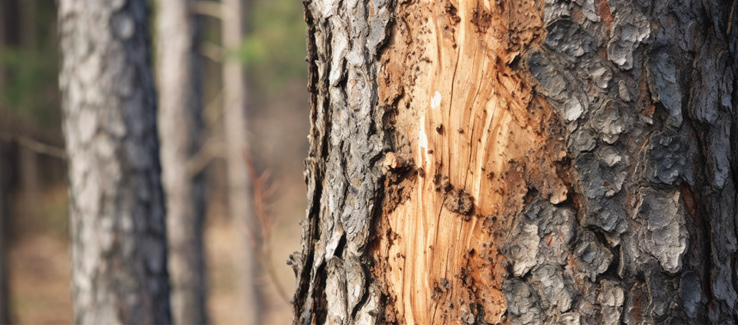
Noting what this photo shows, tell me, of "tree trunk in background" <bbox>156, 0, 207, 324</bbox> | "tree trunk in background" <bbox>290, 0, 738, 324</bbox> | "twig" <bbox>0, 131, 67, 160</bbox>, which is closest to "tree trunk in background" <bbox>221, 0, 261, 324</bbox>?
"tree trunk in background" <bbox>156, 0, 207, 324</bbox>

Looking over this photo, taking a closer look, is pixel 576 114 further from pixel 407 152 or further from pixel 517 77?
pixel 407 152

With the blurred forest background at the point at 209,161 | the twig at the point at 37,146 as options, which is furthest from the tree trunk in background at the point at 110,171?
the blurred forest background at the point at 209,161

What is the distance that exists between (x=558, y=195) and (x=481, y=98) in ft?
0.90

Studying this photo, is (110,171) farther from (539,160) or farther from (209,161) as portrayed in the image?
(209,161)

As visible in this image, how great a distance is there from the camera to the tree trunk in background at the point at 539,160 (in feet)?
3.98

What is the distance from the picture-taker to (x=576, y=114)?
122cm

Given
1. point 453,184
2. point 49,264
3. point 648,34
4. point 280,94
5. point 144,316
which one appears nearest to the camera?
point 648,34

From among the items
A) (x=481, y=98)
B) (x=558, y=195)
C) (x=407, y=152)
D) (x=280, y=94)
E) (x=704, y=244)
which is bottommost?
(x=704, y=244)

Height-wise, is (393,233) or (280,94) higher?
(280,94)

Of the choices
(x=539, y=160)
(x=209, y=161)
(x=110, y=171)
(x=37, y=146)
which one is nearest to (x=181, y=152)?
(x=209, y=161)

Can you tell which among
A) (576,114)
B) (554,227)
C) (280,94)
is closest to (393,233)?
(554,227)

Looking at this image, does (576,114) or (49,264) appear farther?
(49,264)

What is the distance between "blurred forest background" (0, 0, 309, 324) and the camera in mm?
9984

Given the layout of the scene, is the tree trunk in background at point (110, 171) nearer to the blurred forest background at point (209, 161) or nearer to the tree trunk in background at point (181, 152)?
the blurred forest background at point (209, 161)
